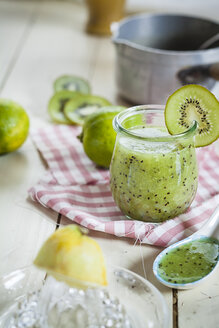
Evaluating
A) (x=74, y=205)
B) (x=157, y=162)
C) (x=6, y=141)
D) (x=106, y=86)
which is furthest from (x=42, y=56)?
(x=157, y=162)

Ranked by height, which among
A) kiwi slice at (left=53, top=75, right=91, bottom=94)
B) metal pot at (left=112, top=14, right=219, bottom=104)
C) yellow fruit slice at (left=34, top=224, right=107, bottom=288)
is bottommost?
kiwi slice at (left=53, top=75, right=91, bottom=94)

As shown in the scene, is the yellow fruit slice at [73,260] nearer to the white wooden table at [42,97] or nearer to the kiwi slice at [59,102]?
the white wooden table at [42,97]

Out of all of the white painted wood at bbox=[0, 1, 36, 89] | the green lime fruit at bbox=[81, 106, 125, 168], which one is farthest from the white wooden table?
the green lime fruit at bbox=[81, 106, 125, 168]

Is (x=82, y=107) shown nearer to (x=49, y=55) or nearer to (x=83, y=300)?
(x=49, y=55)

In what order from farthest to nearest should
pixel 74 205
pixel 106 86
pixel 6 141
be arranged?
pixel 106 86
pixel 6 141
pixel 74 205

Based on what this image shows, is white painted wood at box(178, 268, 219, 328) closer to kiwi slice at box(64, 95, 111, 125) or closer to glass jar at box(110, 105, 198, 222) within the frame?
glass jar at box(110, 105, 198, 222)

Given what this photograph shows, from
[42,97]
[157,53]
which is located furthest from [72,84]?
[157,53]

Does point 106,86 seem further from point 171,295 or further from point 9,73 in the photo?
point 171,295
